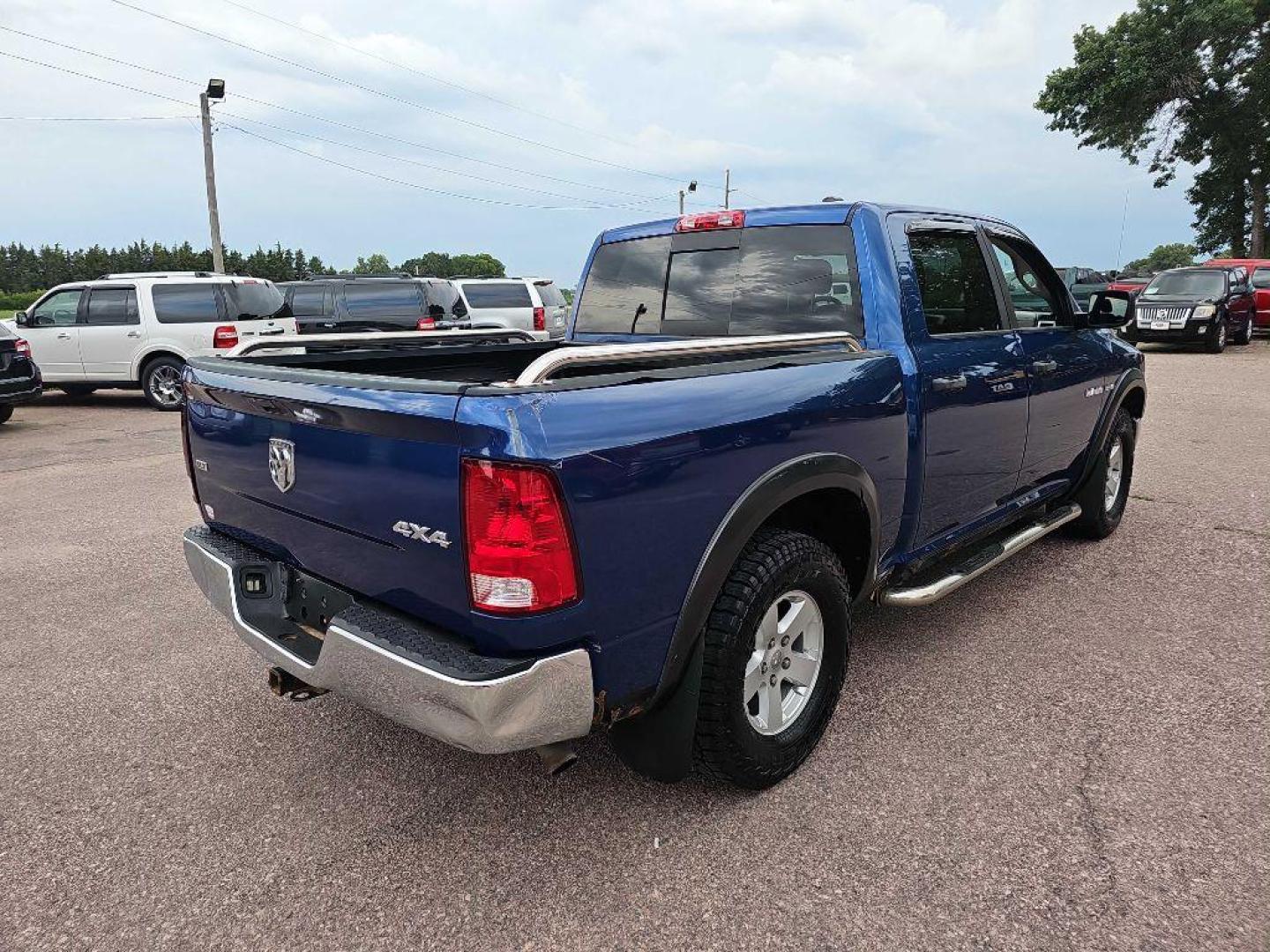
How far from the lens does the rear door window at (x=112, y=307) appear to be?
12031mm

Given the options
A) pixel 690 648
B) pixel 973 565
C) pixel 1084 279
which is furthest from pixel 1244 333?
pixel 690 648

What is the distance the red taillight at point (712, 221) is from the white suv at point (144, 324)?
381 inches

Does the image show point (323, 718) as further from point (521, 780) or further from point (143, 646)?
point (143, 646)

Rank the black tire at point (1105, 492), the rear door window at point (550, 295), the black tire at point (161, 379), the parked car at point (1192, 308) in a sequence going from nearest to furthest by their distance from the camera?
the black tire at point (1105, 492), the black tire at point (161, 379), the rear door window at point (550, 295), the parked car at point (1192, 308)

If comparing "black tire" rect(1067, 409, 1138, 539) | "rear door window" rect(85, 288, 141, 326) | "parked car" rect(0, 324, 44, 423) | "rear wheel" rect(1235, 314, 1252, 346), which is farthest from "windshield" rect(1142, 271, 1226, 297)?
"parked car" rect(0, 324, 44, 423)

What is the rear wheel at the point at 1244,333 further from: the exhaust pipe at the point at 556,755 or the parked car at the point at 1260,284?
the exhaust pipe at the point at 556,755

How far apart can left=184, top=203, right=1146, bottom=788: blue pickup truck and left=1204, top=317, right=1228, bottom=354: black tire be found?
17.3 meters

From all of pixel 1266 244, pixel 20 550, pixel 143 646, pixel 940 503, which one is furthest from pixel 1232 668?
pixel 1266 244

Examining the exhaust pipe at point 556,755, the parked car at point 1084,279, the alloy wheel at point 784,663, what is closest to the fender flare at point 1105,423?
the alloy wheel at point 784,663

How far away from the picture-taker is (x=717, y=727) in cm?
245

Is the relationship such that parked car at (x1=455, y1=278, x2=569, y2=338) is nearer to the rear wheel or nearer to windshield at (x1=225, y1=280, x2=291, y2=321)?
windshield at (x1=225, y1=280, x2=291, y2=321)

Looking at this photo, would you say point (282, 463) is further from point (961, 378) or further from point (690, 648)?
point (961, 378)

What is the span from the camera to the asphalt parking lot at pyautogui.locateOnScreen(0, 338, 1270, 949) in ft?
7.16

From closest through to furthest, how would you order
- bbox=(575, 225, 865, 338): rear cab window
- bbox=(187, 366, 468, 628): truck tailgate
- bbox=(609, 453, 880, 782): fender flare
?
bbox=(187, 366, 468, 628): truck tailgate → bbox=(609, 453, 880, 782): fender flare → bbox=(575, 225, 865, 338): rear cab window
